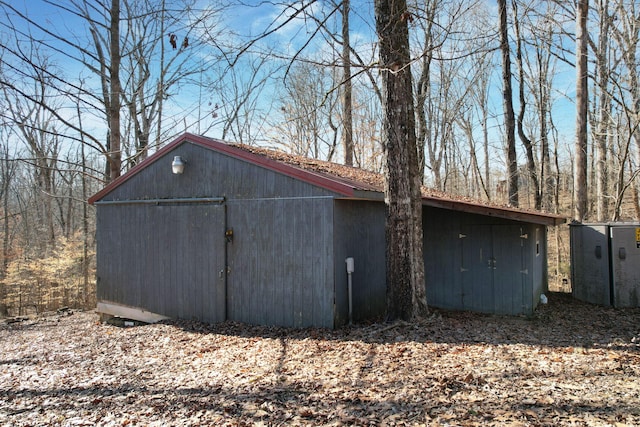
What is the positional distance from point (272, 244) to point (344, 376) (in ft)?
9.10

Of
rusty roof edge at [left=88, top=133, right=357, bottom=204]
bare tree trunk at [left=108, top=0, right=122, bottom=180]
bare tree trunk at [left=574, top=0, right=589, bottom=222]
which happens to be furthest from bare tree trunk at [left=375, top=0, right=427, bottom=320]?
bare tree trunk at [left=108, top=0, right=122, bottom=180]

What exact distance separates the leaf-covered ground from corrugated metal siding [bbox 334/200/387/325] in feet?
2.29

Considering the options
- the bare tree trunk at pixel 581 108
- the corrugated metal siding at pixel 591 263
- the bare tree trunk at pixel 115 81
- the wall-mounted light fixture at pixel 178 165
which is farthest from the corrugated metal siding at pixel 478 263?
the bare tree trunk at pixel 115 81

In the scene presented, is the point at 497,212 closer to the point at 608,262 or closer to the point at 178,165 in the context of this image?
the point at 608,262

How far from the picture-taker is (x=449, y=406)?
3.23 m

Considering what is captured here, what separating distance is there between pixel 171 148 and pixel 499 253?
6207 millimetres

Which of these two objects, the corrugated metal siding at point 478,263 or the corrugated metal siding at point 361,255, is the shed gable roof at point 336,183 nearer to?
the corrugated metal siding at point 361,255

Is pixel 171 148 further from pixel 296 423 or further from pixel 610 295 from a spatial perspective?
pixel 610 295

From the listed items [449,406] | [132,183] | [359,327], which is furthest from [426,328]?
[132,183]

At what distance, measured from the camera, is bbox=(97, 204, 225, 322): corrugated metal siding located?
698 cm

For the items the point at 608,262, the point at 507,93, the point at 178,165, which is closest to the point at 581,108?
the point at 507,93

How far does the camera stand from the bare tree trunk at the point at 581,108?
32.9 feet

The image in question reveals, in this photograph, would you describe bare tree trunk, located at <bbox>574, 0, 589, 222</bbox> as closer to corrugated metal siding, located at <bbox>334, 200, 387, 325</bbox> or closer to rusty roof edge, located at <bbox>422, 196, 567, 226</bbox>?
rusty roof edge, located at <bbox>422, 196, 567, 226</bbox>

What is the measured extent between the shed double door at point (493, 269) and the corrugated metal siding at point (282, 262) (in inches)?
124
